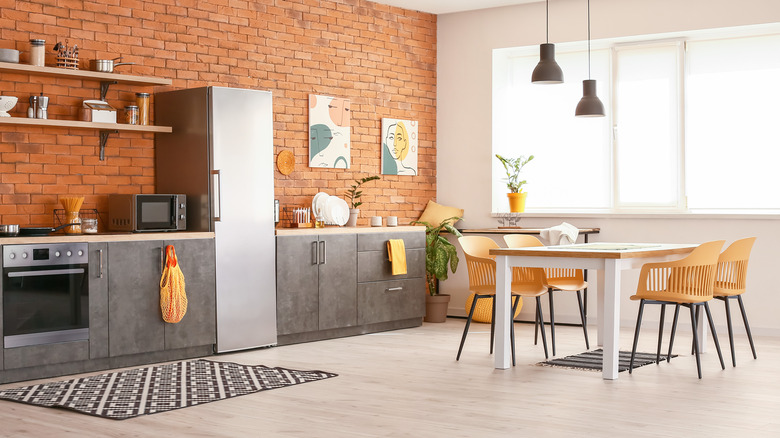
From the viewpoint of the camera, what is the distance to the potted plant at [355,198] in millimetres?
8250

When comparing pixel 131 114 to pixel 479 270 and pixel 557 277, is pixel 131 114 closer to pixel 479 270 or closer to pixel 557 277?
pixel 479 270

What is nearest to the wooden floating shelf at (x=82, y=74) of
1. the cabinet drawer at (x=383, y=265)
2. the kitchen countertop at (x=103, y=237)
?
the kitchen countertop at (x=103, y=237)

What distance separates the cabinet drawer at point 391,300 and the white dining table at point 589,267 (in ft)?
6.62

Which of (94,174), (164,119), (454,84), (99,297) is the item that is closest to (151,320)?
(99,297)

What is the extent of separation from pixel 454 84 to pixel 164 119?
3.57m

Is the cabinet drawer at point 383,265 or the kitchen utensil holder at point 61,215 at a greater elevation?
the kitchen utensil holder at point 61,215

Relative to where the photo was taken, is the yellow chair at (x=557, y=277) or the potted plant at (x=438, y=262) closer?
the yellow chair at (x=557, y=277)

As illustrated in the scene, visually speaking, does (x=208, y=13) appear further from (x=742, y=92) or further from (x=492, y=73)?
(x=742, y=92)

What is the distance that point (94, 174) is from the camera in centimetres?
665

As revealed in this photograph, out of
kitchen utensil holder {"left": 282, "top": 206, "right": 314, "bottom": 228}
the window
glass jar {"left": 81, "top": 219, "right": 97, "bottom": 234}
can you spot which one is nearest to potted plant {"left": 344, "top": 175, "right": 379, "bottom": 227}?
kitchen utensil holder {"left": 282, "top": 206, "right": 314, "bottom": 228}

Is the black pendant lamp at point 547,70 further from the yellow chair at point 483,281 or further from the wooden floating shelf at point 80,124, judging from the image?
the wooden floating shelf at point 80,124

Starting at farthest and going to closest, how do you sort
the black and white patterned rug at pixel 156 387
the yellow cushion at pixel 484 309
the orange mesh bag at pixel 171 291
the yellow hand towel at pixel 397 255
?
the yellow cushion at pixel 484 309 → the yellow hand towel at pixel 397 255 → the orange mesh bag at pixel 171 291 → the black and white patterned rug at pixel 156 387

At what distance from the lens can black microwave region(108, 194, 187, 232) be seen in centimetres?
640

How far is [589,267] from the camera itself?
5.88 meters
